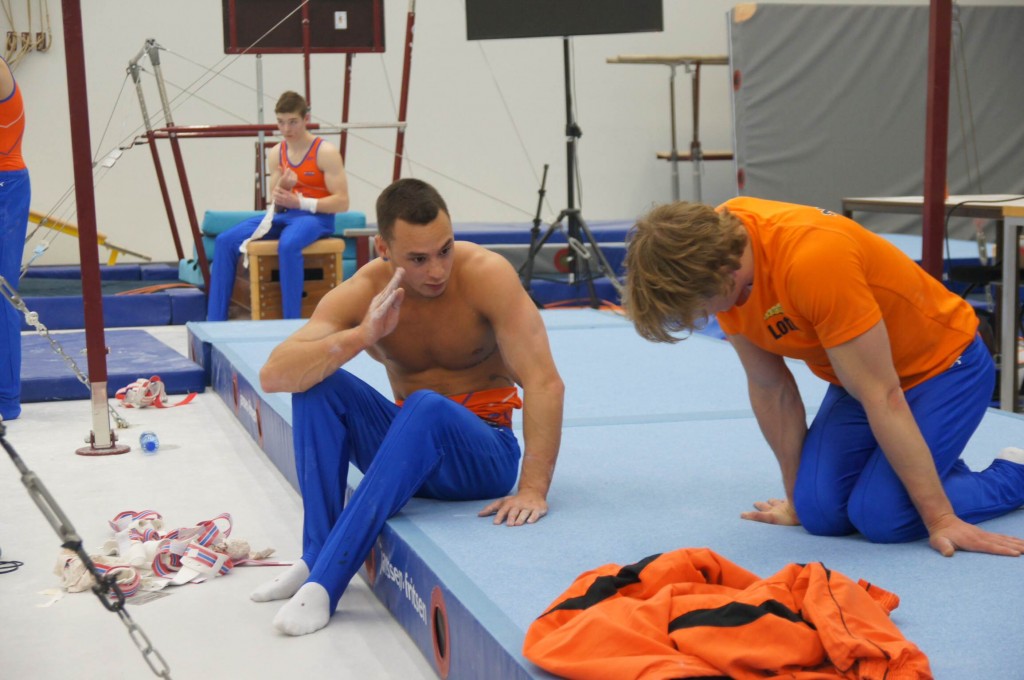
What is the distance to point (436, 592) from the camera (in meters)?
2.01

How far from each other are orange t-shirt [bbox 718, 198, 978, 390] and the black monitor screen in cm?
397

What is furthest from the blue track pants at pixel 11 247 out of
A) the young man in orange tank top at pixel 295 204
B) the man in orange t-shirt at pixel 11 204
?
the young man in orange tank top at pixel 295 204

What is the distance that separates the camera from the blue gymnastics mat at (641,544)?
5.73 ft

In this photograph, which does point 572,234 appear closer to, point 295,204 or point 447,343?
point 295,204

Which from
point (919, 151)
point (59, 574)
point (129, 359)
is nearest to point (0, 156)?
point (129, 359)

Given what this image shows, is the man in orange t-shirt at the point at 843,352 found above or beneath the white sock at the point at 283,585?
above

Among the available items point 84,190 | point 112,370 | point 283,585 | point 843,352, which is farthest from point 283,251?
point 843,352

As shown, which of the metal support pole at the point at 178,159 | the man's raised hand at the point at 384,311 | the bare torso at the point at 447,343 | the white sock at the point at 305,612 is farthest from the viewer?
the metal support pole at the point at 178,159

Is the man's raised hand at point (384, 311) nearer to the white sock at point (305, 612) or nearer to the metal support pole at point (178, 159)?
the white sock at point (305, 612)

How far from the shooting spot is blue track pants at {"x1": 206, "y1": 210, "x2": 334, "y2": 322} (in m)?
6.05

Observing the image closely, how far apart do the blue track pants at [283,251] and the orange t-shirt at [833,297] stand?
13.8 ft

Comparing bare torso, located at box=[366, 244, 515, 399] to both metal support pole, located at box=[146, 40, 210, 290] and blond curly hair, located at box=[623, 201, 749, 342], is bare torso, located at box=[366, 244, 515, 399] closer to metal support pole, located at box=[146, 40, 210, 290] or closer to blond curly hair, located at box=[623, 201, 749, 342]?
blond curly hair, located at box=[623, 201, 749, 342]

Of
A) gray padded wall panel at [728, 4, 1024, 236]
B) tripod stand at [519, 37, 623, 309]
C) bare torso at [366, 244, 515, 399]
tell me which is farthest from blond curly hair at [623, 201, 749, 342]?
gray padded wall panel at [728, 4, 1024, 236]

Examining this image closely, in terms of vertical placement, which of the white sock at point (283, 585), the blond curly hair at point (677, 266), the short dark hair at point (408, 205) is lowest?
the white sock at point (283, 585)
